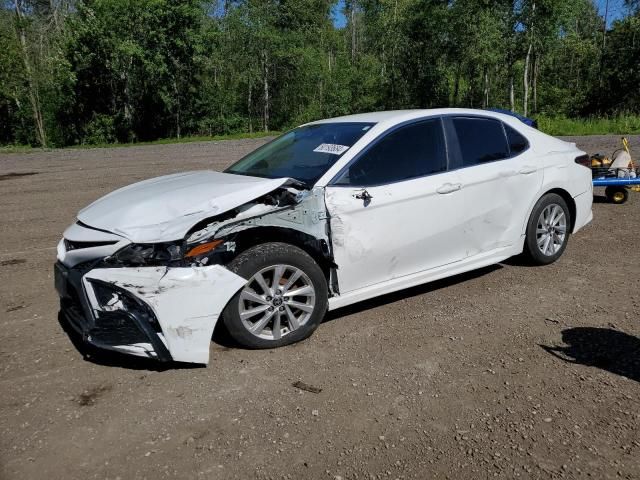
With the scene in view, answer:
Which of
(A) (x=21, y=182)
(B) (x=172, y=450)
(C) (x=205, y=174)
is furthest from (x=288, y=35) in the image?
(B) (x=172, y=450)

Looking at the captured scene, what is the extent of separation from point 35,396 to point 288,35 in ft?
136

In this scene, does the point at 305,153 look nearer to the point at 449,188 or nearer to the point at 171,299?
the point at 449,188

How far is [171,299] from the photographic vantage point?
10.8ft

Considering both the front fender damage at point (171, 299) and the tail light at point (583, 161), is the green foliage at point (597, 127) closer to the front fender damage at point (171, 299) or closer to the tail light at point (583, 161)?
the tail light at point (583, 161)

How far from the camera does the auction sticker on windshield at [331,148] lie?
423cm

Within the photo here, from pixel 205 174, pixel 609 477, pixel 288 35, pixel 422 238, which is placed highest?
pixel 288 35

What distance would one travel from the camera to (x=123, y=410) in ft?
10.2

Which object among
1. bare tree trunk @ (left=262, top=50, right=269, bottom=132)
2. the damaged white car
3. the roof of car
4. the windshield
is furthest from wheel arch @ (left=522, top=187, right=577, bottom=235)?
bare tree trunk @ (left=262, top=50, right=269, bottom=132)

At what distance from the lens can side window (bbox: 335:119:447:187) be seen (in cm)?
416

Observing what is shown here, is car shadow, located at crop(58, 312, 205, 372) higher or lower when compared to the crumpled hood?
lower

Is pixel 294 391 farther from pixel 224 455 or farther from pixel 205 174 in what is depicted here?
pixel 205 174

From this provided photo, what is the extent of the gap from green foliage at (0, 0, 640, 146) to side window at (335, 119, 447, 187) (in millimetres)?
32910

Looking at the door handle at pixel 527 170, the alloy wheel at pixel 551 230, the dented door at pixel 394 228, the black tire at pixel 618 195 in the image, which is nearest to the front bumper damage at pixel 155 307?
the dented door at pixel 394 228

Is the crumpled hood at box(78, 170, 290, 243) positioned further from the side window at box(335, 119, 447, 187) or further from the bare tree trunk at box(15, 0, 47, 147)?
the bare tree trunk at box(15, 0, 47, 147)
